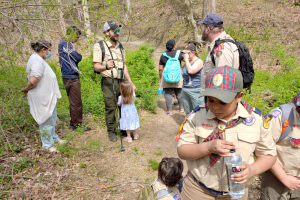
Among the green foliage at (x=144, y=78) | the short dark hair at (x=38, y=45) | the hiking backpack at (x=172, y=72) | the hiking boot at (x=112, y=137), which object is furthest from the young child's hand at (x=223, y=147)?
the green foliage at (x=144, y=78)

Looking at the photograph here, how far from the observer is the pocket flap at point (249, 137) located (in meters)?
1.48

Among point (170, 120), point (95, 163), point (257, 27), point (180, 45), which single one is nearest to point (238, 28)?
point (257, 27)

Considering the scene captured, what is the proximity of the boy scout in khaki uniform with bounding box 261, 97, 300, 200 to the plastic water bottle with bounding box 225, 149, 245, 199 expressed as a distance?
0.63m

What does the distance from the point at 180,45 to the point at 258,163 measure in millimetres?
13866

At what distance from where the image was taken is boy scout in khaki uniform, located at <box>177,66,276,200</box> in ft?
4.67

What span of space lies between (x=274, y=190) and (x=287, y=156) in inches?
15.7

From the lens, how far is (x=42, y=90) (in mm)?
3953

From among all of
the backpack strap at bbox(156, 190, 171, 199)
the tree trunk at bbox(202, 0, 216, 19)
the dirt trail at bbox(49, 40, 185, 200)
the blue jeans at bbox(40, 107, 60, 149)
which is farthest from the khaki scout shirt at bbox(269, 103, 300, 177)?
the tree trunk at bbox(202, 0, 216, 19)

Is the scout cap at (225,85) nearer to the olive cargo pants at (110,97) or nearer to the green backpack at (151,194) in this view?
→ the green backpack at (151,194)

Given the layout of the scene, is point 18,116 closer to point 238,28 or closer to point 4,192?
point 4,192

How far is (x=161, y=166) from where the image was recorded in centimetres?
241

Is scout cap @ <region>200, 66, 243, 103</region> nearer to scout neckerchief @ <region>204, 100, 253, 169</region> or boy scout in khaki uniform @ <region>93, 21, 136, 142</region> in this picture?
scout neckerchief @ <region>204, 100, 253, 169</region>

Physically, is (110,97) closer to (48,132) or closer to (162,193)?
(48,132)

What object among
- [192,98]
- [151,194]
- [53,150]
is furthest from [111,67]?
[151,194]
